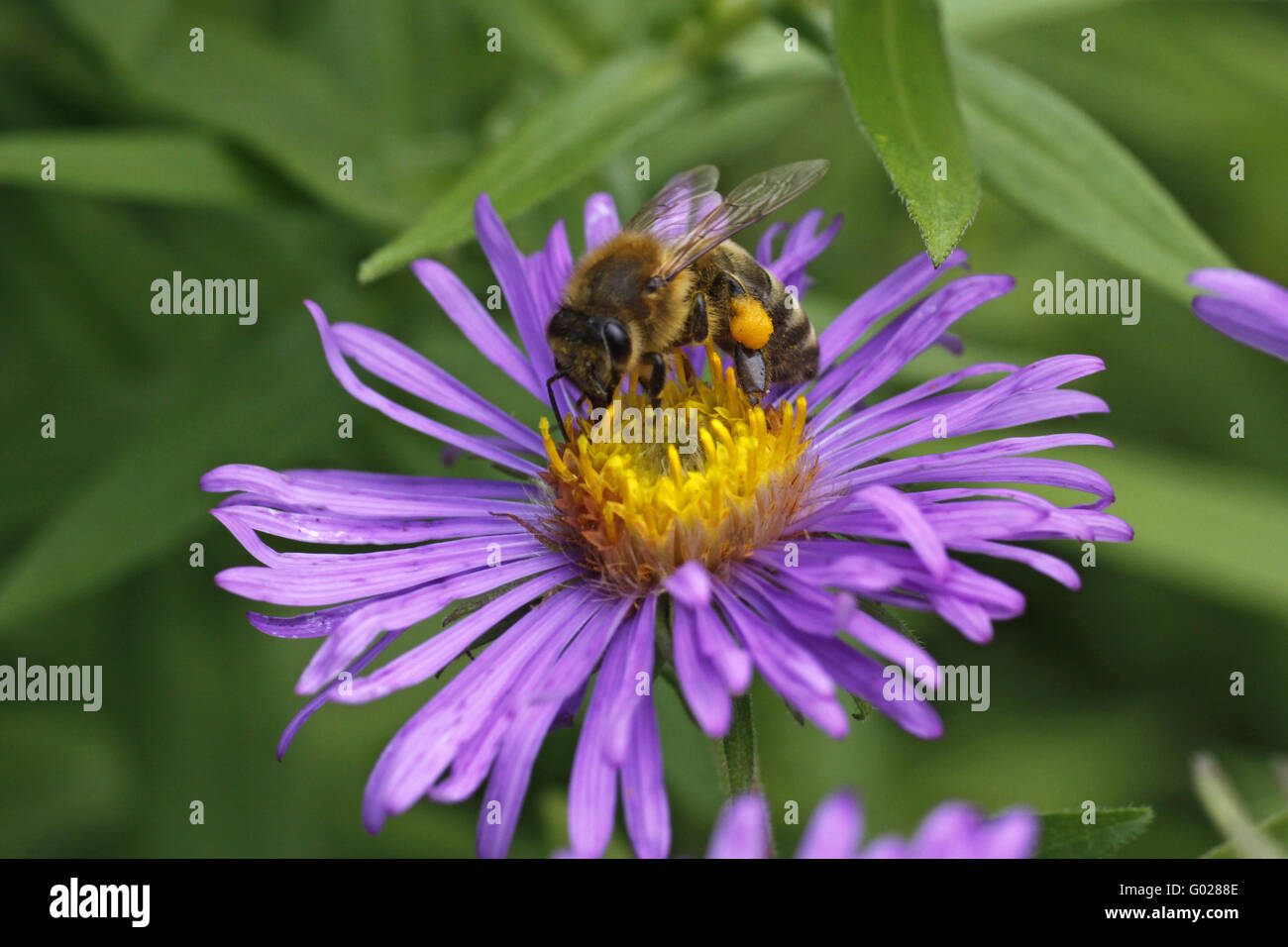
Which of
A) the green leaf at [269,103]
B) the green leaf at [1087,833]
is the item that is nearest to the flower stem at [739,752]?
the green leaf at [1087,833]

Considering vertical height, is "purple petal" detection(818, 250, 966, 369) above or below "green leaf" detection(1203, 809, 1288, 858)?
above

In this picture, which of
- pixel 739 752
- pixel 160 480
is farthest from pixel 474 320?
pixel 739 752

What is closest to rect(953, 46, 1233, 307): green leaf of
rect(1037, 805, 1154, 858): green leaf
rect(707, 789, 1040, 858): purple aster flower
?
rect(1037, 805, 1154, 858): green leaf

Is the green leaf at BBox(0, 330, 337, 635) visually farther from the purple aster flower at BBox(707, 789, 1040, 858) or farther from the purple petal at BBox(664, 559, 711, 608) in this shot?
the purple aster flower at BBox(707, 789, 1040, 858)

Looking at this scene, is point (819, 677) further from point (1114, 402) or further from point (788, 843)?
point (1114, 402)

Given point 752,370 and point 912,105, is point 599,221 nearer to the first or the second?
point 752,370

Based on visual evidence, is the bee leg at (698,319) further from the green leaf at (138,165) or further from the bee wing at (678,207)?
the green leaf at (138,165)
